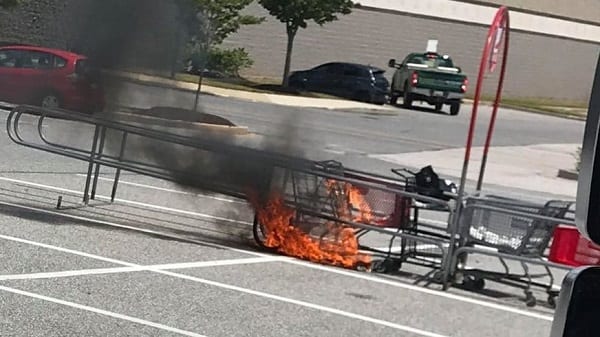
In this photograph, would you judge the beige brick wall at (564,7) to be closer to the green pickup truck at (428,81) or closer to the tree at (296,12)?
the green pickup truck at (428,81)

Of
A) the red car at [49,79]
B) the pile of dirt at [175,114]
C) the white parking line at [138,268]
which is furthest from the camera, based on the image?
the red car at [49,79]

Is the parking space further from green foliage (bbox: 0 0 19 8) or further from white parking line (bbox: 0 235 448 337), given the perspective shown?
green foliage (bbox: 0 0 19 8)

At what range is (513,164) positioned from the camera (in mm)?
26328

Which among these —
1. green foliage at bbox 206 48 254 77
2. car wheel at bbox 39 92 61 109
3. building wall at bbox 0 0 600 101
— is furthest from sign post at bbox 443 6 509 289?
car wheel at bbox 39 92 61 109

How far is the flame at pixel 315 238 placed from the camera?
10203mm

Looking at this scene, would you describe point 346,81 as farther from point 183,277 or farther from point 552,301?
point 183,277

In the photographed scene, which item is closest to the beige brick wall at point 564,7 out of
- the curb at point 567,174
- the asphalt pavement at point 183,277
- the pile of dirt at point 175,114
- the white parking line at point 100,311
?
the curb at point 567,174

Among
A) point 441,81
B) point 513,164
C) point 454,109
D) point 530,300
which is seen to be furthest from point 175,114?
point 454,109

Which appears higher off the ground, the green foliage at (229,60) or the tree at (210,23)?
the tree at (210,23)

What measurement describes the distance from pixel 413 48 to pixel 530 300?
17019mm

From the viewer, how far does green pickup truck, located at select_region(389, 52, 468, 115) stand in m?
23.9

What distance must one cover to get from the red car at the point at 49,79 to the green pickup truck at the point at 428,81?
27.8 ft

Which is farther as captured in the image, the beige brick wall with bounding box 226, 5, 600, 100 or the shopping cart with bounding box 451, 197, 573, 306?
the beige brick wall with bounding box 226, 5, 600, 100

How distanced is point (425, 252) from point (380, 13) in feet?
43.1
